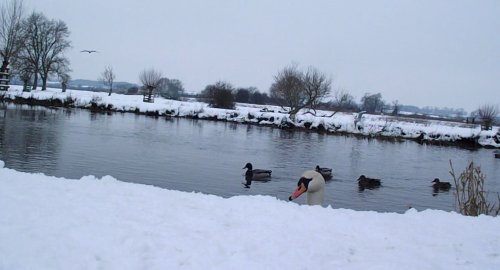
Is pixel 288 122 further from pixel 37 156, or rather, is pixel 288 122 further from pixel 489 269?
pixel 489 269

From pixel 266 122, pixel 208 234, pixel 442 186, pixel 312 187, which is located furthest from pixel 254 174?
pixel 266 122

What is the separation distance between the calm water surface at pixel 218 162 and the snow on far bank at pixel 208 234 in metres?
6.60

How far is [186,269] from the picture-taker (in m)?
3.87

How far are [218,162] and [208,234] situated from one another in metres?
13.7

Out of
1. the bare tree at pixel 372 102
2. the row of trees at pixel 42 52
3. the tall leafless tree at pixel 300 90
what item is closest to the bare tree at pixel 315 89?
the tall leafless tree at pixel 300 90

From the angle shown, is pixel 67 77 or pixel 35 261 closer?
pixel 35 261

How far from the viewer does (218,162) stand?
18.3m

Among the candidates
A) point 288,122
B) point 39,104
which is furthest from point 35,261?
point 39,104

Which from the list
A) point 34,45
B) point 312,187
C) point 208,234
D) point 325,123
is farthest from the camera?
point 34,45

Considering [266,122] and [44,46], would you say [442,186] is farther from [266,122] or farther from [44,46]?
[44,46]

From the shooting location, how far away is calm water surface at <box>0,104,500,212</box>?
13625mm

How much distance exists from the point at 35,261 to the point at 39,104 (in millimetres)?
44129

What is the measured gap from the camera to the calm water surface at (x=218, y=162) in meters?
13.6

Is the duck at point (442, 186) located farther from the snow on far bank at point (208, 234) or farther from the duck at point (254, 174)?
the snow on far bank at point (208, 234)
